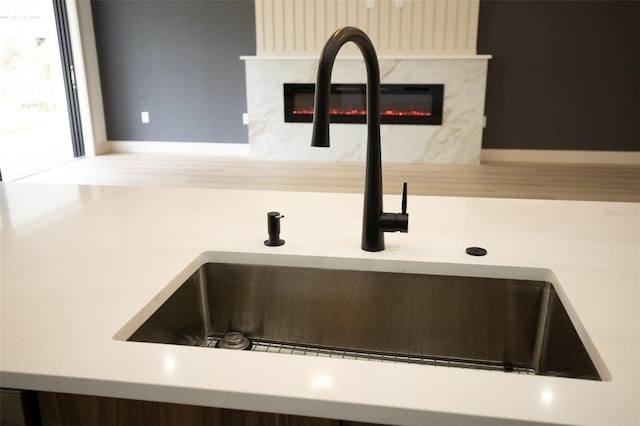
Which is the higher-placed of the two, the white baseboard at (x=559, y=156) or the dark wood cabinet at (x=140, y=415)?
the dark wood cabinet at (x=140, y=415)

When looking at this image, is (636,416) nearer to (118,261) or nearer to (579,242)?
(579,242)

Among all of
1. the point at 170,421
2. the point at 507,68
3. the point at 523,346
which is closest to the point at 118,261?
the point at 170,421

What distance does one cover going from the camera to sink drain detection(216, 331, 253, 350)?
40.4 inches

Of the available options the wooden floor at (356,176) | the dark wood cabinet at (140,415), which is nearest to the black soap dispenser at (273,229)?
the dark wood cabinet at (140,415)

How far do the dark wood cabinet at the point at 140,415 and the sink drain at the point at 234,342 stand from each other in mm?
361

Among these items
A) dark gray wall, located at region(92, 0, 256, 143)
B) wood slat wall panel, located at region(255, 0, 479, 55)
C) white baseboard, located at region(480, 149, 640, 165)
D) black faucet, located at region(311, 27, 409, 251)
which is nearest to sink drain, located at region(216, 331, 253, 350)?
black faucet, located at region(311, 27, 409, 251)

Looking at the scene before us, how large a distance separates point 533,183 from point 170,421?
4808 millimetres

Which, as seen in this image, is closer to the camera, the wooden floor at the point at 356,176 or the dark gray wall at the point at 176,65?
the wooden floor at the point at 356,176

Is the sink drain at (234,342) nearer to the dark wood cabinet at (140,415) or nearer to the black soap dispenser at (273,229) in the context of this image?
the black soap dispenser at (273,229)

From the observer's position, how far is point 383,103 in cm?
568

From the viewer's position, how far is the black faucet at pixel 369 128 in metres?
0.84

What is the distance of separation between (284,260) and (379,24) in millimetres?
5132

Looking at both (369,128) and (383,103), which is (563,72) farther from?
(369,128)

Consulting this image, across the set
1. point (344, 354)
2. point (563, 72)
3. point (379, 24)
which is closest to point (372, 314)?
point (344, 354)
